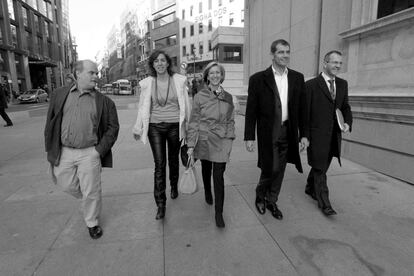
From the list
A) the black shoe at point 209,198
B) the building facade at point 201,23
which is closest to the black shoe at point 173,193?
the black shoe at point 209,198

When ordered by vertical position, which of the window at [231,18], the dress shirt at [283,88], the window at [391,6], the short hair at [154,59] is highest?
the window at [231,18]

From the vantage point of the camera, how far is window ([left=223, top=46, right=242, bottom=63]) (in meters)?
22.7

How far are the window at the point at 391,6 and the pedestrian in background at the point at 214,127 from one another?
391 cm

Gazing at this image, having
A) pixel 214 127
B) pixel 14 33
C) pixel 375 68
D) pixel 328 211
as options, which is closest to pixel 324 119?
pixel 328 211

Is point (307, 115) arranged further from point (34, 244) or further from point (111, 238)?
point (34, 244)

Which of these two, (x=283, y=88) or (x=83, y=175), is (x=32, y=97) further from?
(x=283, y=88)

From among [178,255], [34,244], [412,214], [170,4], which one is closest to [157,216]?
[178,255]

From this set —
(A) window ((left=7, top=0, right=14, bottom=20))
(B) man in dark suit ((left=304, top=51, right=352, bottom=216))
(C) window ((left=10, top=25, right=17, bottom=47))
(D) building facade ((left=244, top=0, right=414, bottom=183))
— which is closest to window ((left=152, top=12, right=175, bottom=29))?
(A) window ((left=7, top=0, right=14, bottom=20))

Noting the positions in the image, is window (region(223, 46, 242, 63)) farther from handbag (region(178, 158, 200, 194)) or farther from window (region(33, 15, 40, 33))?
window (region(33, 15, 40, 33))

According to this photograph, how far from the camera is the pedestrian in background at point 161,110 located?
3240 millimetres

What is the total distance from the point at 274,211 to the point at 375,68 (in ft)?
12.3

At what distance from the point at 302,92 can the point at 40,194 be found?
3881 millimetres

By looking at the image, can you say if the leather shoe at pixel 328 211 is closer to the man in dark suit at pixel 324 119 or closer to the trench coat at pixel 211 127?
the man in dark suit at pixel 324 119

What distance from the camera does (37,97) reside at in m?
30.7
